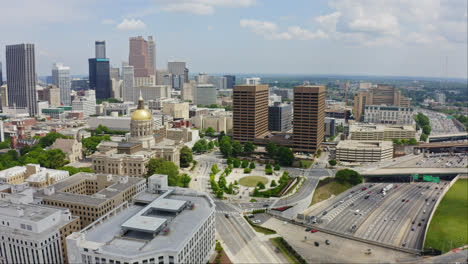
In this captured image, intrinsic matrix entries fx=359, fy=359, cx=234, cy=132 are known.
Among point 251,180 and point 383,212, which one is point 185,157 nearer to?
point 251,180

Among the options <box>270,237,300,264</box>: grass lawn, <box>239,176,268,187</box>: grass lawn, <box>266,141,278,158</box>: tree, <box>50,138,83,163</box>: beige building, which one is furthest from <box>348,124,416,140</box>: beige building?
<box>50,138,83,163</box>: beige building

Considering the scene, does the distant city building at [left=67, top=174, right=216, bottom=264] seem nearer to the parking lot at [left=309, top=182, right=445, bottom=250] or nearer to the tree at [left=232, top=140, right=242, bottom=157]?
the parking lot at [left=309, top=182, right=445, bottom=250]

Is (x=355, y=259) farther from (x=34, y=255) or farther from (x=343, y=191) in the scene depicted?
(x=34, y=255)

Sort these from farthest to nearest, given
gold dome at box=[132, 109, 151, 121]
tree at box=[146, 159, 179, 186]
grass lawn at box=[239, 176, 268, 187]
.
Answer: gold dome at box=[132, 109, 151, 121] < grass lawn at box=[239, 176, 268, 187] < tree at box=[146, 159, 179, 186]

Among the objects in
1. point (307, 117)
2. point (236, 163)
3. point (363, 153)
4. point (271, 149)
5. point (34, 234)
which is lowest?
point (236, 163)

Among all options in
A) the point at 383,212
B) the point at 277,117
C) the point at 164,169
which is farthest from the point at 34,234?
the point at 277,117

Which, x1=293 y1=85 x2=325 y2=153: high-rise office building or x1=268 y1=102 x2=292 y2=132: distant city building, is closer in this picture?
x1=293 y1=85 x2=325 y2=153: high-rise office building
